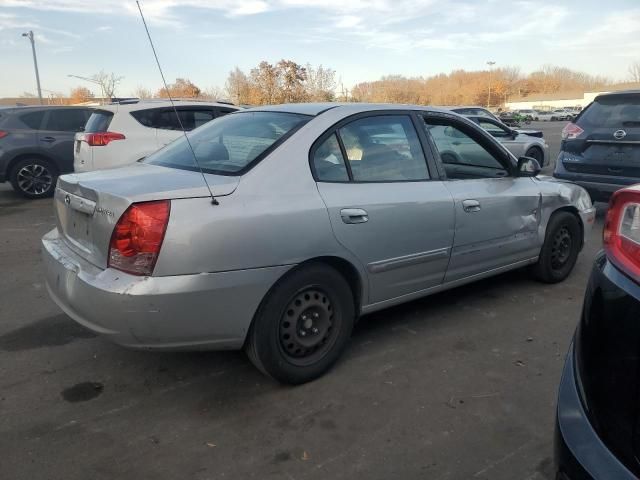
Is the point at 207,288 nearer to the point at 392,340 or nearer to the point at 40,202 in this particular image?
the point at 392,340

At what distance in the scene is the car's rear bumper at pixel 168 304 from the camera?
2.55 metres

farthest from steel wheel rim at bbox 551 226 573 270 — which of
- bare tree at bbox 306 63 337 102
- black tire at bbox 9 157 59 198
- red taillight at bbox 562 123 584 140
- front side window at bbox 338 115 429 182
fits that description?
bare tree at bbox 306 63 337 102

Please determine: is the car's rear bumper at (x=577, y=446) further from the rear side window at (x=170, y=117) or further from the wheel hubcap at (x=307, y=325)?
the rear side window at (x=170, y=117)

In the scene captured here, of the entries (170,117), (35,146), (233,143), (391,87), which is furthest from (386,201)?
(391,87)

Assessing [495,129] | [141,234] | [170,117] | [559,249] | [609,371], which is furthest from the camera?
[495,129]

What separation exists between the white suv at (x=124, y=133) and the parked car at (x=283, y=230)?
4.54 metres

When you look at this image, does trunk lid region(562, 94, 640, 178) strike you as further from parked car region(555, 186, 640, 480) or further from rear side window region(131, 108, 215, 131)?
parked car region(555, 186, 640, 480)

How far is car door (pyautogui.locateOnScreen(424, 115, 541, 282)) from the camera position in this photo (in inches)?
150

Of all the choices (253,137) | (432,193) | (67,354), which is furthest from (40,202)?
(432,193)

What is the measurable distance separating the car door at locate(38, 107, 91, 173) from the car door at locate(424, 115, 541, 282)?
7901mm

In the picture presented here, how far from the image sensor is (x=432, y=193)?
358 centimetres

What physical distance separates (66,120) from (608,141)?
8.99 meters

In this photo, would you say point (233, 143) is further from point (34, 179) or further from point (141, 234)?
point (34, 179)

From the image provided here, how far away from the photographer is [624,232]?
1.59 m
